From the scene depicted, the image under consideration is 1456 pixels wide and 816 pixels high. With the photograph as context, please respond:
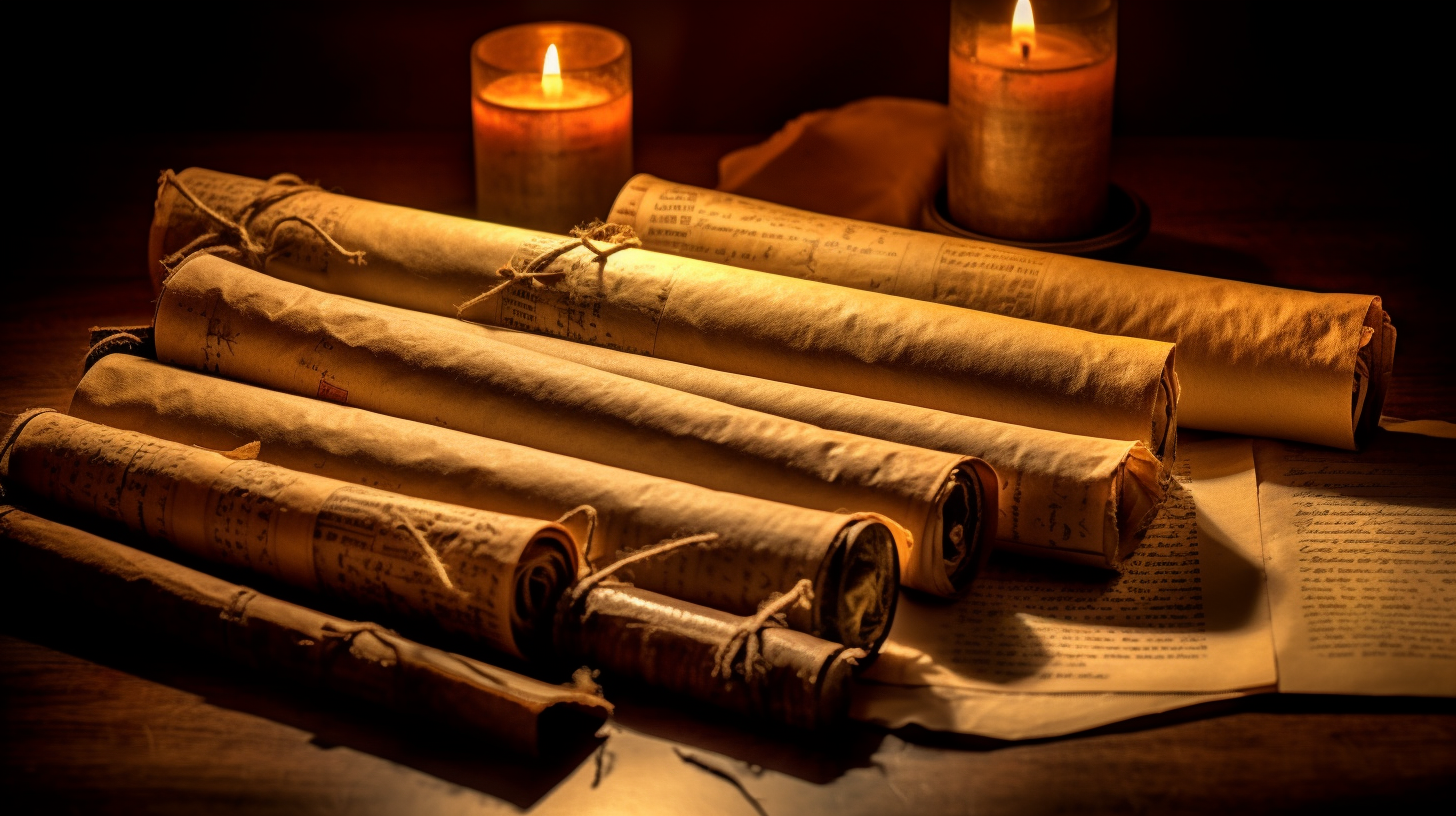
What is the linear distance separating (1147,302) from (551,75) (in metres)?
0.62

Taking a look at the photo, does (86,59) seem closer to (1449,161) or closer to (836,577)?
(836,577)

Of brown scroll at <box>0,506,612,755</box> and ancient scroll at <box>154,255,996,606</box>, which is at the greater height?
ancient scroll at <box>154,255,996,606</box>

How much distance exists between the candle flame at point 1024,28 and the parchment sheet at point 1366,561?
44 centimetres

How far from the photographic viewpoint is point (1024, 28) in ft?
4.59

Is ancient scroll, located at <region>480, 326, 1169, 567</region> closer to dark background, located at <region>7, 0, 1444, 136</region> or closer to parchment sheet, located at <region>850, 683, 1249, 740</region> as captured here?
parchment sheet, located at <region>850, 683, 1249, 740</region>

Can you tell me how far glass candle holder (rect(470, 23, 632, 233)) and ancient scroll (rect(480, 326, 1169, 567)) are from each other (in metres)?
0.39

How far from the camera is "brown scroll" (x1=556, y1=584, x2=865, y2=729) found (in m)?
0.90

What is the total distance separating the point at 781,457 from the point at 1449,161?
3.30 feet

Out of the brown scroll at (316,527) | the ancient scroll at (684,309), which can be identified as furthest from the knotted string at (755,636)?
the ancient scroll at (684,309)

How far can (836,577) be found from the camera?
3.16 feet

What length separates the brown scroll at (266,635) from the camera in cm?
90

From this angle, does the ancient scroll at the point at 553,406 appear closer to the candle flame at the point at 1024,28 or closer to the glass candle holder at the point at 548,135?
the glass candle holder at the point at 548,135

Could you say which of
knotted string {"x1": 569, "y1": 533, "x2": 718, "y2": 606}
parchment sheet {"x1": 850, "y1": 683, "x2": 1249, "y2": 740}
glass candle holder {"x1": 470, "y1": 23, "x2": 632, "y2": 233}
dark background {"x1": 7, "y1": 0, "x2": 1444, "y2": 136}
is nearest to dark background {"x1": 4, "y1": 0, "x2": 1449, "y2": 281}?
dark background {"x1": 7, "y1": 0, "x2": 1444, "y2": 136}

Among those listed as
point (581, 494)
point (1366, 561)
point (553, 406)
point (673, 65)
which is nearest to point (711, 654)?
point (581, 494)
